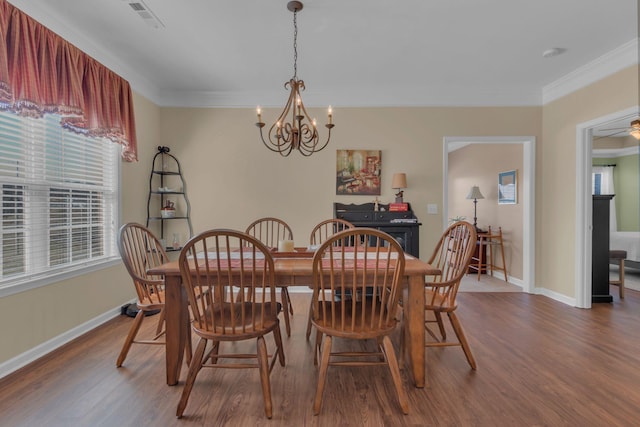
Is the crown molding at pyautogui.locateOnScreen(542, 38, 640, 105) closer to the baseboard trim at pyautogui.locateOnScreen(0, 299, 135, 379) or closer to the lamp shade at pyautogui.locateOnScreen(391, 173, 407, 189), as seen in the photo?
the lamp shade at pyautogui.locateOnScreen(391, 173, 407, 189)

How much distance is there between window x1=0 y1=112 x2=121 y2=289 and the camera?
212cm

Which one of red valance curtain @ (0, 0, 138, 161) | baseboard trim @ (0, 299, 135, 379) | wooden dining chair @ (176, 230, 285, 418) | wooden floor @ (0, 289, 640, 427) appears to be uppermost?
red valance curtain @ (0, 0, 138, 161)

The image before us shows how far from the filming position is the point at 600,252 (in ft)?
11.7

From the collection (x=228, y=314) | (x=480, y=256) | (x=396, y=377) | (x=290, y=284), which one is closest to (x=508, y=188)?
(x=480, y=256)

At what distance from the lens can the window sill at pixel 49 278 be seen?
2.06m

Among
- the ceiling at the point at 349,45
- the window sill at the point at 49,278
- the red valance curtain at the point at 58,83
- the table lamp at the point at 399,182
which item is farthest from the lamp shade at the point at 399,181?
the window sill at the point at 49,278

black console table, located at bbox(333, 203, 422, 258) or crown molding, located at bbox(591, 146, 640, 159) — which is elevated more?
crown molding, located at bbox(591, 146, 640, 159)

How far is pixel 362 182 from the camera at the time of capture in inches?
157

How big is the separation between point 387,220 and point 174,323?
272 cm

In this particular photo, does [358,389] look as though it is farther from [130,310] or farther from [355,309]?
[130,310]

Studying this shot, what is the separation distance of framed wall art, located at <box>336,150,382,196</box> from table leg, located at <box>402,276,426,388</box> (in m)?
2.25

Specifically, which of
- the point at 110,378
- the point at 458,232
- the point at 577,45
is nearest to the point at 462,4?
the point at 577,45

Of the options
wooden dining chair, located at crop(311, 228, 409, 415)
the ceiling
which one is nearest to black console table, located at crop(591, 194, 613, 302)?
the ceiling

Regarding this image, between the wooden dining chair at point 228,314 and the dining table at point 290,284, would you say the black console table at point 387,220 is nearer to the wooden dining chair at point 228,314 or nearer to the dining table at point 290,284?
the dining table at point 290,284
